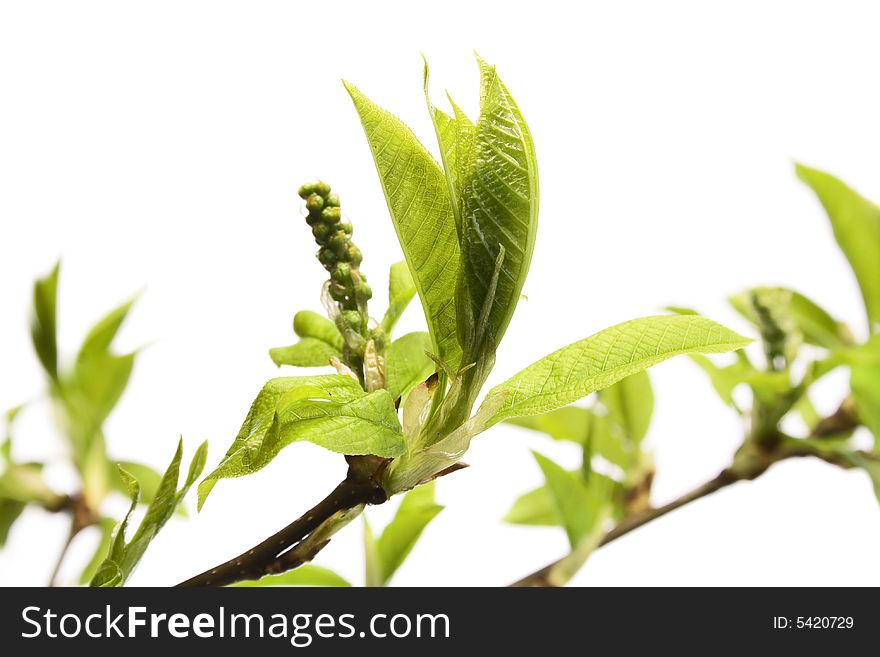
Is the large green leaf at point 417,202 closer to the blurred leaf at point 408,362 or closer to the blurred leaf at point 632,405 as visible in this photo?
the blurred leaf at point 408,362

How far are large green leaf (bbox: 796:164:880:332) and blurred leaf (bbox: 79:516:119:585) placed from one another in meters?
0.82

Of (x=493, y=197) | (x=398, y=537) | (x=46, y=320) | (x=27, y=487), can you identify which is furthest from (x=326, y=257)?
(x=27, y=487)

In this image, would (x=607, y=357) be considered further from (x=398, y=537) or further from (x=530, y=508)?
(x=530, y=508)

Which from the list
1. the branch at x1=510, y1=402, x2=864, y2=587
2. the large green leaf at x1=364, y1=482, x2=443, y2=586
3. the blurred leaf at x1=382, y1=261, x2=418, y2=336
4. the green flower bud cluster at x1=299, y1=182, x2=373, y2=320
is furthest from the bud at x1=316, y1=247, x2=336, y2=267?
the branch at x1=510, y1=402, x2=864, y2=587

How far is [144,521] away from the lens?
1.76 ft

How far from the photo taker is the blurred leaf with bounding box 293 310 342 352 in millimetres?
642

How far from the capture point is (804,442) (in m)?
0.89

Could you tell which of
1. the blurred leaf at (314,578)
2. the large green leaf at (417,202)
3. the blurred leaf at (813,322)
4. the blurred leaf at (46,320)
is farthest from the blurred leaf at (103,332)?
the blurred leaf at (813,322)

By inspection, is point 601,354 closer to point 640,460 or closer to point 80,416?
point 640,460

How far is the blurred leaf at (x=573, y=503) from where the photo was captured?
2.69 feet

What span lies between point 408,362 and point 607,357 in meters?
0.15

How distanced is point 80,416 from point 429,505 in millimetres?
442

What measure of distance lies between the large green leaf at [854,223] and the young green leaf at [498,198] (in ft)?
1.83

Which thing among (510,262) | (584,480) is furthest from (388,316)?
(584,480)
